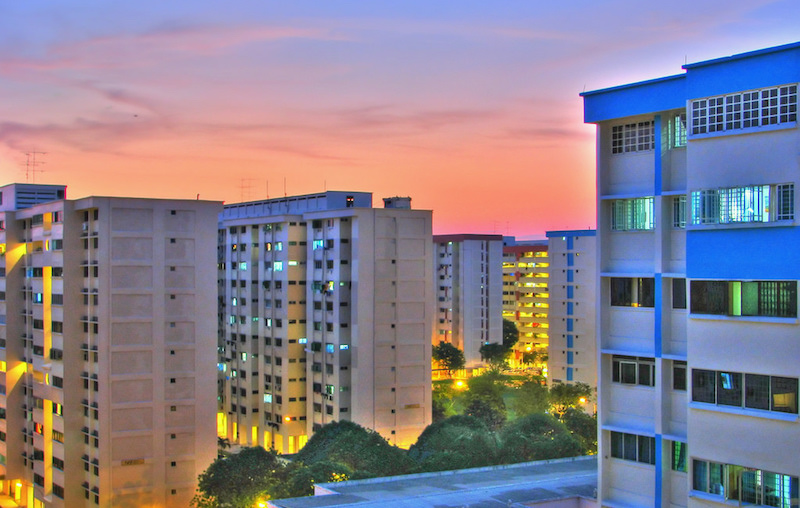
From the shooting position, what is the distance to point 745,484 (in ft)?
55.5

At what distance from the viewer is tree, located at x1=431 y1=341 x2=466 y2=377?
85750mm

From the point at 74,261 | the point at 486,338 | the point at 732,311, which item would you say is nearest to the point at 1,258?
the point at 74,261

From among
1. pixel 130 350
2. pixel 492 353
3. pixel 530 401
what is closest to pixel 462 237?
pixel 492 353

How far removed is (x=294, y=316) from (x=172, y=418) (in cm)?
1550

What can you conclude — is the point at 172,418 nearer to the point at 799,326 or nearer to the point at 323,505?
the point at 323,505

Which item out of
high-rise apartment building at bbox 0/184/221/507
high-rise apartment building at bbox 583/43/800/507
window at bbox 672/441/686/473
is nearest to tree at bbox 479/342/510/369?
high-rise apartment building at bbox 0/184/221/507

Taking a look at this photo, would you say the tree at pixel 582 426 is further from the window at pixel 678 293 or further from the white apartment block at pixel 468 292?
the white apartment block at pixel 468 292

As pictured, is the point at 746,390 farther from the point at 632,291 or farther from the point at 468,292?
the point at 468,292

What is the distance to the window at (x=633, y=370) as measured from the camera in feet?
64.7

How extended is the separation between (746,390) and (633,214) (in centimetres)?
501

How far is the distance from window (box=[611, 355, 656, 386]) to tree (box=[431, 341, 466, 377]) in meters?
65.6

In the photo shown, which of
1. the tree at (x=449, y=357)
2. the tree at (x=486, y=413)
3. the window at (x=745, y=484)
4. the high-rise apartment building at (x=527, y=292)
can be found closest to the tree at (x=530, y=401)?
the tree at (x=486, y=413)

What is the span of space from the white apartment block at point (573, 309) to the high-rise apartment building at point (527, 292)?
3925 cm

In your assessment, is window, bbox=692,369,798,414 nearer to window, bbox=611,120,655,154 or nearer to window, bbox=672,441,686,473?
window, bbox=672,441,686,473
